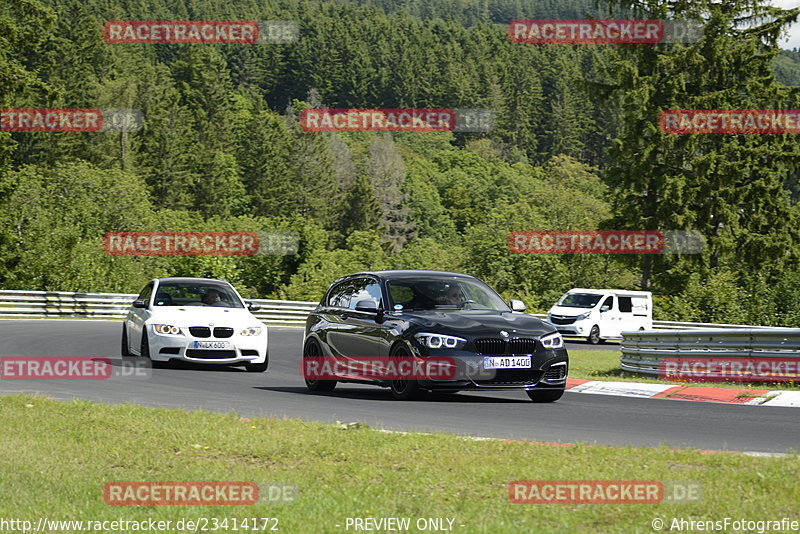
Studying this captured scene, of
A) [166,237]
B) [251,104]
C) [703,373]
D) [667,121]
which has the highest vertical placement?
[251,104]

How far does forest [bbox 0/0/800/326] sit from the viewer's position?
4962 cm

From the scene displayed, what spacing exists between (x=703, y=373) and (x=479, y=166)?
140 meters

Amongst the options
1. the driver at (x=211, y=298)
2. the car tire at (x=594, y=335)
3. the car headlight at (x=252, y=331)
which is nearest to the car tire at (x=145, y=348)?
the driver at (x=211, y=298)

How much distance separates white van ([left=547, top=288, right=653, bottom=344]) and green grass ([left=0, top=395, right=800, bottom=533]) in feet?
94.7

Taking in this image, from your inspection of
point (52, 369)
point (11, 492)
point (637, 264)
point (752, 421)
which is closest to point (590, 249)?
point (637, 264)

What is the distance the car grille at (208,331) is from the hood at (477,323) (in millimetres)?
5501

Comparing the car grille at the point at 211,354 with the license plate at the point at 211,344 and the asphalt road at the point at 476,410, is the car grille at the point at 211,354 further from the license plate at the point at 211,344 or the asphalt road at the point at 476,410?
the asphalt road at the point at 476,410

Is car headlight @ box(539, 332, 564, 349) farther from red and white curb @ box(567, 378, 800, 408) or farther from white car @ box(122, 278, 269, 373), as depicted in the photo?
white car @ box(122, 278, 269, 373)

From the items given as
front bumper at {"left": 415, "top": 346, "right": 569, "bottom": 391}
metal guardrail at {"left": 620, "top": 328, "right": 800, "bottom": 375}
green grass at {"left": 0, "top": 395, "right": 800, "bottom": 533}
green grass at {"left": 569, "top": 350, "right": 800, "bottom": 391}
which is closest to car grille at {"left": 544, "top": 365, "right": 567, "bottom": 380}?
front bumper at {"left": 415, "top": 346, "right": 569, "bottom": 391}

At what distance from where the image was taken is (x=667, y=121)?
51094mm

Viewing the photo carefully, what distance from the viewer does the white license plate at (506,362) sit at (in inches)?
507

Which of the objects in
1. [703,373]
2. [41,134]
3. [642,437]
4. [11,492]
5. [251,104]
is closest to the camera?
[11,492]

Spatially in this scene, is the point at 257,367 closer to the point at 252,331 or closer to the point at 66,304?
the point at 252,331

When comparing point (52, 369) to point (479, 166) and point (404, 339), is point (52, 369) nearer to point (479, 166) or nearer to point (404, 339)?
point (404, 339)
